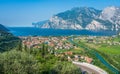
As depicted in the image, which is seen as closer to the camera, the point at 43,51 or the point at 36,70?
the point at 36,70

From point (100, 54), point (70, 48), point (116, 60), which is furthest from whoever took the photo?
point (70, 48)

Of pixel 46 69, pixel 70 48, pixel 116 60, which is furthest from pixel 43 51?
pixel 70 48

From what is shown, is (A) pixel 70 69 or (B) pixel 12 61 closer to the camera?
(B) pixel 12 61

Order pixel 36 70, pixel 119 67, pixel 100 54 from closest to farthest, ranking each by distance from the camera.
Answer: pixel 36 70, pixel 119 67, pixel 100 54

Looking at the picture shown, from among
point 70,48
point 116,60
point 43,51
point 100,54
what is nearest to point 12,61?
point 43,51

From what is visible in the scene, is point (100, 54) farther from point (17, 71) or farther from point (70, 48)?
point (17, 71)

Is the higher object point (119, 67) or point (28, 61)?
point (28, 61)

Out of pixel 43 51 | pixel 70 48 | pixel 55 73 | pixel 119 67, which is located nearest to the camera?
pixel 55 73

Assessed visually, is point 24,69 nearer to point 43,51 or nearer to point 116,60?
point 43,51

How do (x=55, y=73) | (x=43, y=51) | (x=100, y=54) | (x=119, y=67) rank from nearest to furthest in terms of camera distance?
(x=55, y=73)
(x=43, y=51)
(x=119, y=67)
(x=100, y=54)
